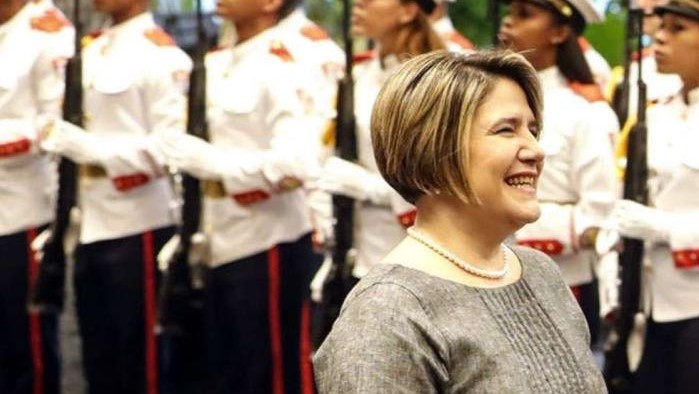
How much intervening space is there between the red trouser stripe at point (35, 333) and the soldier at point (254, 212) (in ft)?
1.59

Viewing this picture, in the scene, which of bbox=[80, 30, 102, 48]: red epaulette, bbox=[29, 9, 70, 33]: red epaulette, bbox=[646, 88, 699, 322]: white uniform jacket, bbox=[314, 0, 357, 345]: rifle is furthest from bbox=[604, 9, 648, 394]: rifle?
bbox=[29, 9, 70, 33]: red epaulette

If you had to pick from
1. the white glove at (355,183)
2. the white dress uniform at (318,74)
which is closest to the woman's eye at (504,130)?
the white glove at (355,183)

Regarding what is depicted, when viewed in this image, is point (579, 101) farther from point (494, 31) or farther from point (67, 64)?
point (67, 64)

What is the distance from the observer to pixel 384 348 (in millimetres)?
1921

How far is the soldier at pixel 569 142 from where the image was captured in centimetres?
382

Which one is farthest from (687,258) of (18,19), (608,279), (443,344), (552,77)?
(18,19)

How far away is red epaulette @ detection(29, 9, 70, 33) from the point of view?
4.68m

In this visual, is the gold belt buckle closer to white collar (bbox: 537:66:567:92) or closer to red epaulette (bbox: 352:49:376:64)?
red epaulette (bbox: 352:49:376:64)

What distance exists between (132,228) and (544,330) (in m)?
2.53

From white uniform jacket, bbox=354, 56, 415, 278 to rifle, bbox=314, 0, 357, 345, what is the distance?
18 mm

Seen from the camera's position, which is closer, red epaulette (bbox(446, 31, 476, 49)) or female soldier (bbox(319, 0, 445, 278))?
female soldier (bbox(319, 0, 445, 278))

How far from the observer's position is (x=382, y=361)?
6.29ft

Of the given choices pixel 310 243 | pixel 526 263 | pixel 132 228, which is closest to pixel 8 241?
pixel 132 228

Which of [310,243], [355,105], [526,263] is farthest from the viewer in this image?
[310,243]
